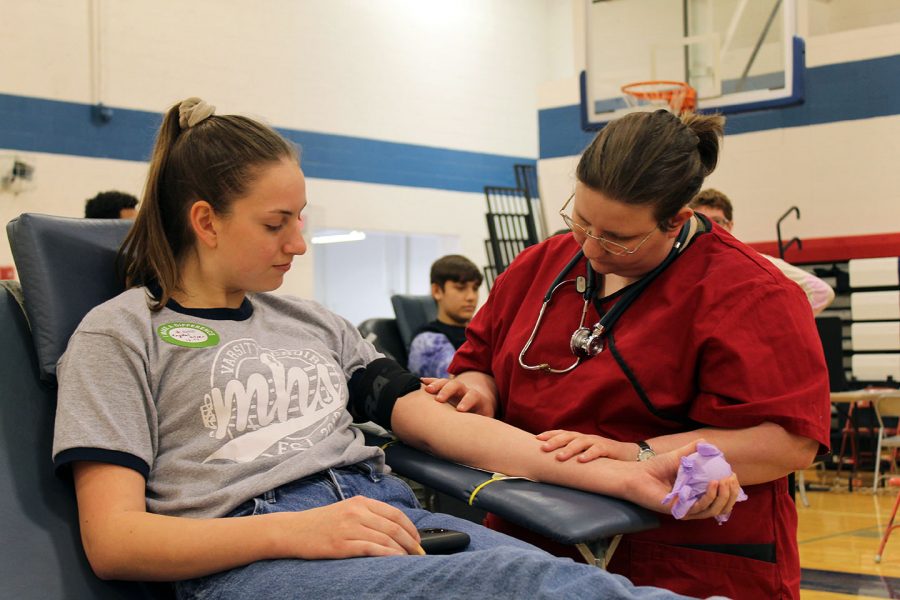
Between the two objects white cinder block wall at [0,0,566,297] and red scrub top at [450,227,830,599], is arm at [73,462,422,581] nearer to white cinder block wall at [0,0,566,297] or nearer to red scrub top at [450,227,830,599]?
red scrub top at [450,227,830,599]

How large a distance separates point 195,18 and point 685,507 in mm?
6681

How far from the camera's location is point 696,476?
127 centimetres

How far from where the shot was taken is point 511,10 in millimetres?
9672

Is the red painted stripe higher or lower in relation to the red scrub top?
higher

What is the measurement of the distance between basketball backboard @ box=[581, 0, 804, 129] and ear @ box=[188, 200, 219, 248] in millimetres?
4779

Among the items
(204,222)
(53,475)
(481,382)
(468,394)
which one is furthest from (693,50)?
(53,475)

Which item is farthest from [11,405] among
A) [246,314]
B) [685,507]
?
[685,507]

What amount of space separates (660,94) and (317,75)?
3.11 m

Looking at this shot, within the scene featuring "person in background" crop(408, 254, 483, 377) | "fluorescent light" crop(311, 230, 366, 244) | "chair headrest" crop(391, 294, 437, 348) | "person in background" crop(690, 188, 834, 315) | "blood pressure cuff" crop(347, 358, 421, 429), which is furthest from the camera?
"fluorescent light" crop(311, 230, 366, 244)

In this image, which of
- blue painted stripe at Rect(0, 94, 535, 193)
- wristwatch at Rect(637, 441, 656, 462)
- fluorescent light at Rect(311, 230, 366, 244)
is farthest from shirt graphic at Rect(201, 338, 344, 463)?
fluorescent light at Rect(311, 230, 366, 244)

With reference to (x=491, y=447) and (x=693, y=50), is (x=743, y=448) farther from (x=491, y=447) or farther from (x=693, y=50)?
(x=693, y=50)

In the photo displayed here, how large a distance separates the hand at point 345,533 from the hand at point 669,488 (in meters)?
0.35

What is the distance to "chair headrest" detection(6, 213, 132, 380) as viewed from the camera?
4.60 feet

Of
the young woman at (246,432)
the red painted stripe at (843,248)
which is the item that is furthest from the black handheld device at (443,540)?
the red painted stripe at (843,248)
